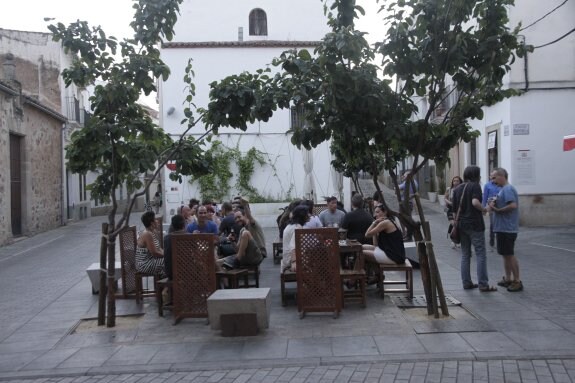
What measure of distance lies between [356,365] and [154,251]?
3.99 meters

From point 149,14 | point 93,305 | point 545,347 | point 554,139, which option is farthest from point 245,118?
point 554,139

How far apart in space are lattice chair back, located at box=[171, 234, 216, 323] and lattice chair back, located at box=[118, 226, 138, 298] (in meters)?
2.03

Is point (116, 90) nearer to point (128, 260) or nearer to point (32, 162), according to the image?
point (128, 260)

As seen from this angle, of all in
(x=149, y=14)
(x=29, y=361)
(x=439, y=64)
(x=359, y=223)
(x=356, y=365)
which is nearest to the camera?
(x=356, y=365)

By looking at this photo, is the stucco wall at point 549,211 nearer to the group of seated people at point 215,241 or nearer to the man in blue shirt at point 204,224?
the group of seated people at point 215,241

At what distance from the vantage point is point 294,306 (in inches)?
333

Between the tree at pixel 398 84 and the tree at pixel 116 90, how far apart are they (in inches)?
35.2

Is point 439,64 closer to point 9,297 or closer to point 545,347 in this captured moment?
point 545,347

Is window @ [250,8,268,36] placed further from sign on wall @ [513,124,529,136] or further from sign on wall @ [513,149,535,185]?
sign on wall @ [513,149,535,185]

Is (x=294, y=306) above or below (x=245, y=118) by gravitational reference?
below

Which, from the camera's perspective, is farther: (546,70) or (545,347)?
(546,70)

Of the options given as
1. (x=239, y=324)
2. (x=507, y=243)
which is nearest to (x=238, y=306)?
(x=239, y=324)

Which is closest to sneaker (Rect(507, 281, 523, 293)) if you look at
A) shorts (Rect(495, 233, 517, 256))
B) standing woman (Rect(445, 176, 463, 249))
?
shorts (Rect(495, 233, 517, 256))

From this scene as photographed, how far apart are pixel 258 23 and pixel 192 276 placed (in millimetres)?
20903
